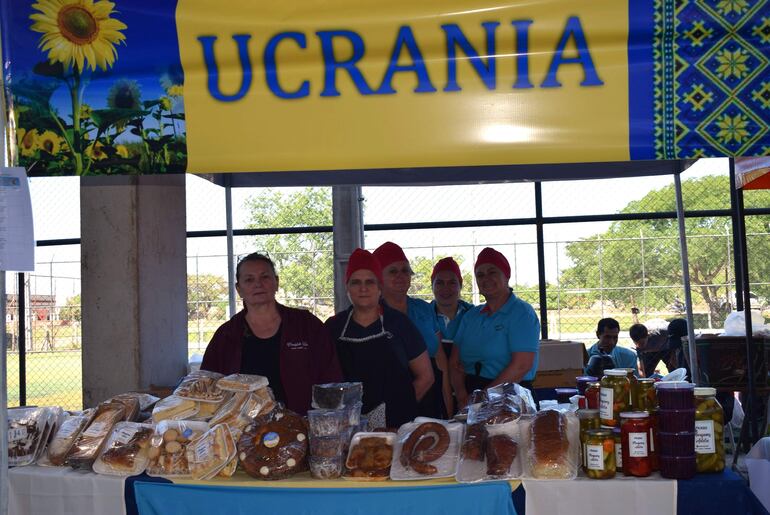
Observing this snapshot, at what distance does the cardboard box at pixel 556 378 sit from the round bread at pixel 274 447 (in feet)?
11.8

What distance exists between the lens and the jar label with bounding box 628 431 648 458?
2.45 metres

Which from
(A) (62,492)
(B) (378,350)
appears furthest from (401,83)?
(A) (62,492)

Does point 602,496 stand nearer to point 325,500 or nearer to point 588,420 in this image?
point 588,420

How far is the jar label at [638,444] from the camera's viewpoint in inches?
96.6

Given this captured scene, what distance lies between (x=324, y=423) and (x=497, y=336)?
1.76 m

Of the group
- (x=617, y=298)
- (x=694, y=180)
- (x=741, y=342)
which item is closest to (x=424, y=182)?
(x=741, y=342)

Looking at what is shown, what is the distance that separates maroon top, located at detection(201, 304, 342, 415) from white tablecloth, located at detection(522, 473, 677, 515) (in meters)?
1.14

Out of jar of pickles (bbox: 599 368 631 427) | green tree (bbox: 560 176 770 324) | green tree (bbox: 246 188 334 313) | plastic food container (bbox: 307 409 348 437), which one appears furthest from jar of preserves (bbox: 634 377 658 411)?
green tree (bbox: 560 176 770 324)

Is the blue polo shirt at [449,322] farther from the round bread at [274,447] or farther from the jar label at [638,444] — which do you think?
the jar label at [638,444]

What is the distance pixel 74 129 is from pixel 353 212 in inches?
188

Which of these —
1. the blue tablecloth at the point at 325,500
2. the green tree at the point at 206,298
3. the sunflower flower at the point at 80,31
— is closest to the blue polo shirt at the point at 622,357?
the blue tablecloth at the point at 325,500

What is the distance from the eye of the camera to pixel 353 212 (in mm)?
7090

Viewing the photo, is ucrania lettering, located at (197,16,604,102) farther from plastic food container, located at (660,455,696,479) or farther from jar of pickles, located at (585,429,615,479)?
plastic food container, located at (660,455,696,479)

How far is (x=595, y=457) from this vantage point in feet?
8.07
